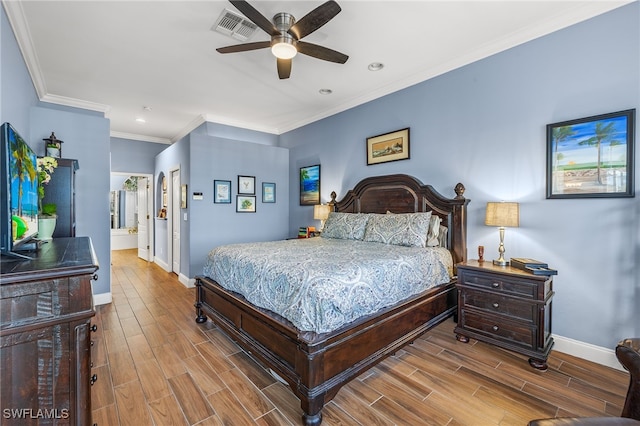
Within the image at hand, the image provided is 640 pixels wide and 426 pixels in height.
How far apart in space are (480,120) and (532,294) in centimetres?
189

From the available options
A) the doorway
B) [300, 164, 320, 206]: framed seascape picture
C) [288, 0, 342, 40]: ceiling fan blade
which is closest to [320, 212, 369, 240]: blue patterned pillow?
[300, 164, 320, 206]: framed seascape picture

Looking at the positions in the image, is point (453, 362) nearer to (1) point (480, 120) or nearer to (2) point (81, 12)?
(1) point (480, 120)

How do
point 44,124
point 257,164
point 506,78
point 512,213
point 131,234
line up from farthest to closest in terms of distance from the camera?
point 131,234 < point 257,164 < point 44,124 < point 506,78 < point 512,213

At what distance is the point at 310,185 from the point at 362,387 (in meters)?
3.82

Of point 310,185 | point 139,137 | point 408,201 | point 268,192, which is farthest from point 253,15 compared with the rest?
point 139,137

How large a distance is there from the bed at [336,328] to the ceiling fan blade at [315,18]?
2.15 m

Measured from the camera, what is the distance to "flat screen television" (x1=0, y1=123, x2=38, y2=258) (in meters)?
1.31

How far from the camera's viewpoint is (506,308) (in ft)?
8.25

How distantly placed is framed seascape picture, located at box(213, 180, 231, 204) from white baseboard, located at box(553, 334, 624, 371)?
4803 mm

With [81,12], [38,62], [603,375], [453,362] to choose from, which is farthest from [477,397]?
[38,62]

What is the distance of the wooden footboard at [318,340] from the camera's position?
1748mm

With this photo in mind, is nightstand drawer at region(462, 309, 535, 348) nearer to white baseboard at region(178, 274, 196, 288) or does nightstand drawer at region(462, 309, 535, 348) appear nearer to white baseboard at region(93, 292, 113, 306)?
white baseboard at region(178, 274, 196, 288)

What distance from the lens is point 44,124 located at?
366cm

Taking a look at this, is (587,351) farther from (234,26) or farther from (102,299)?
(102,299)
